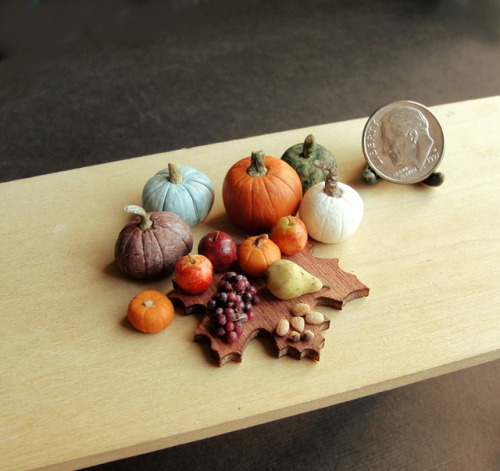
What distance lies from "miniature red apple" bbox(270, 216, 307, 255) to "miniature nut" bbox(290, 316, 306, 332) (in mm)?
164

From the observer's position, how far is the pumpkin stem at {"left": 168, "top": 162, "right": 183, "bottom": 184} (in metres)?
1.20

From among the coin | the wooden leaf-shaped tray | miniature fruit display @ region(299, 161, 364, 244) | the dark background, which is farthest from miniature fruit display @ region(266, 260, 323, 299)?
the dark background

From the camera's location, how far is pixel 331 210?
3.84 feet

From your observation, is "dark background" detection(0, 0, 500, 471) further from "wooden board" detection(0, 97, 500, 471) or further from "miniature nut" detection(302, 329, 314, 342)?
"miniature nut" detection(302, 329, 314, 342)

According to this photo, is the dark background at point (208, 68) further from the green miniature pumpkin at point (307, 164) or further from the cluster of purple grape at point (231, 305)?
Answer: the cluster of purple grape at point (231, 305)

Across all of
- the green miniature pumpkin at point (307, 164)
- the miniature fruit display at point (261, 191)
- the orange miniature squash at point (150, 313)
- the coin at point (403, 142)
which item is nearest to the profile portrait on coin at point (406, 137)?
the coin at point (403, 142)

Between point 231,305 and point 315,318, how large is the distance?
0.16 metres

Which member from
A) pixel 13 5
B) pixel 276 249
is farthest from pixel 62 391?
pixel 13 5

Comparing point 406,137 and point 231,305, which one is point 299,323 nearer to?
point 231,305

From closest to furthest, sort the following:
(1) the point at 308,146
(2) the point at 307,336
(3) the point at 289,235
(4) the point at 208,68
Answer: (2) the point at 307,336, (3) the point at 289,235, (1) the point at 308,146, (4) the point at 208,68

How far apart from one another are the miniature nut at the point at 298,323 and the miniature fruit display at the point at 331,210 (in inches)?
9.0

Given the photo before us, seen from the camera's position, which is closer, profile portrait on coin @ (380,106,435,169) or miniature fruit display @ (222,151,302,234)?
miniature fruit display @ (222,151,302,234)

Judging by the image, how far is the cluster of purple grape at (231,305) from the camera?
1.01 m

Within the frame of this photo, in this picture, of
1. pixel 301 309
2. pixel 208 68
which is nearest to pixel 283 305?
pixel 301 309
